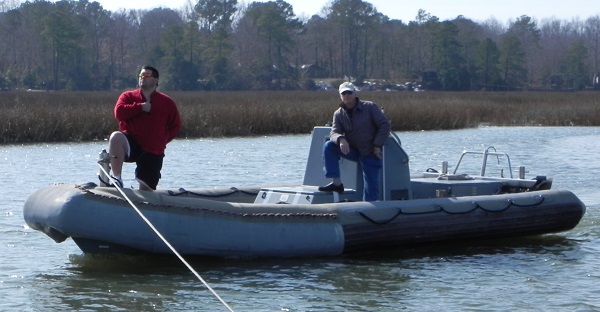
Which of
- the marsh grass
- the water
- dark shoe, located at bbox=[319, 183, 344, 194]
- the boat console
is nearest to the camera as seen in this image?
the water

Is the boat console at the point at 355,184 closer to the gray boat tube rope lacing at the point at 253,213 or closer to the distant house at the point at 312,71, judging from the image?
the gray boat tube rope lacing at the point at 253,213

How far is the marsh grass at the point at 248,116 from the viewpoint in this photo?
86.4 feet

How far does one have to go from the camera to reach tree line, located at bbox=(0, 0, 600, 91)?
7200cm

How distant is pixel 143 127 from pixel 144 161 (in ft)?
1.06

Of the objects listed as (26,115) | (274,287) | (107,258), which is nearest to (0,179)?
(26,115)

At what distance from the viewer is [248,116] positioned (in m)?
29.4

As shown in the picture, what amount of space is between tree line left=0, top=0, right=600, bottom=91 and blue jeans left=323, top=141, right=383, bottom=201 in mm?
56595

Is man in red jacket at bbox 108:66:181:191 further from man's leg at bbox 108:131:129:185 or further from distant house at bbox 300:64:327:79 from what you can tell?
distant house at bbox 300:64:327:79

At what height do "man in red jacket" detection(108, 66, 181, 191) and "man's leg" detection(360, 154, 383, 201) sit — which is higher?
"man in red jacket" detection(108, 66, 181, 191)

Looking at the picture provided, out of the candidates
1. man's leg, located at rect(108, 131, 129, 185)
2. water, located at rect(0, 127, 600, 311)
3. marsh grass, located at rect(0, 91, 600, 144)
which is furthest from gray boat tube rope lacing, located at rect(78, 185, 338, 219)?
marsh grass, located at rect(0, 91, 600, 144)

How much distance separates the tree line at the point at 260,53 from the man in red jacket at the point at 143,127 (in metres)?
57.0

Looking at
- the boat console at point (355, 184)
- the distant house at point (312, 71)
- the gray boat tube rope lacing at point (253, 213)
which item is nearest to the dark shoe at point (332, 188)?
the boat console at point (355, 184)

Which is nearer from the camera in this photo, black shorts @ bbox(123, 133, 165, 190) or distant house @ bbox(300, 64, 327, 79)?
black shorts @ bbox(123, 133, 165, 190)

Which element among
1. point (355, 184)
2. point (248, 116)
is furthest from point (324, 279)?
point (248, 116)
